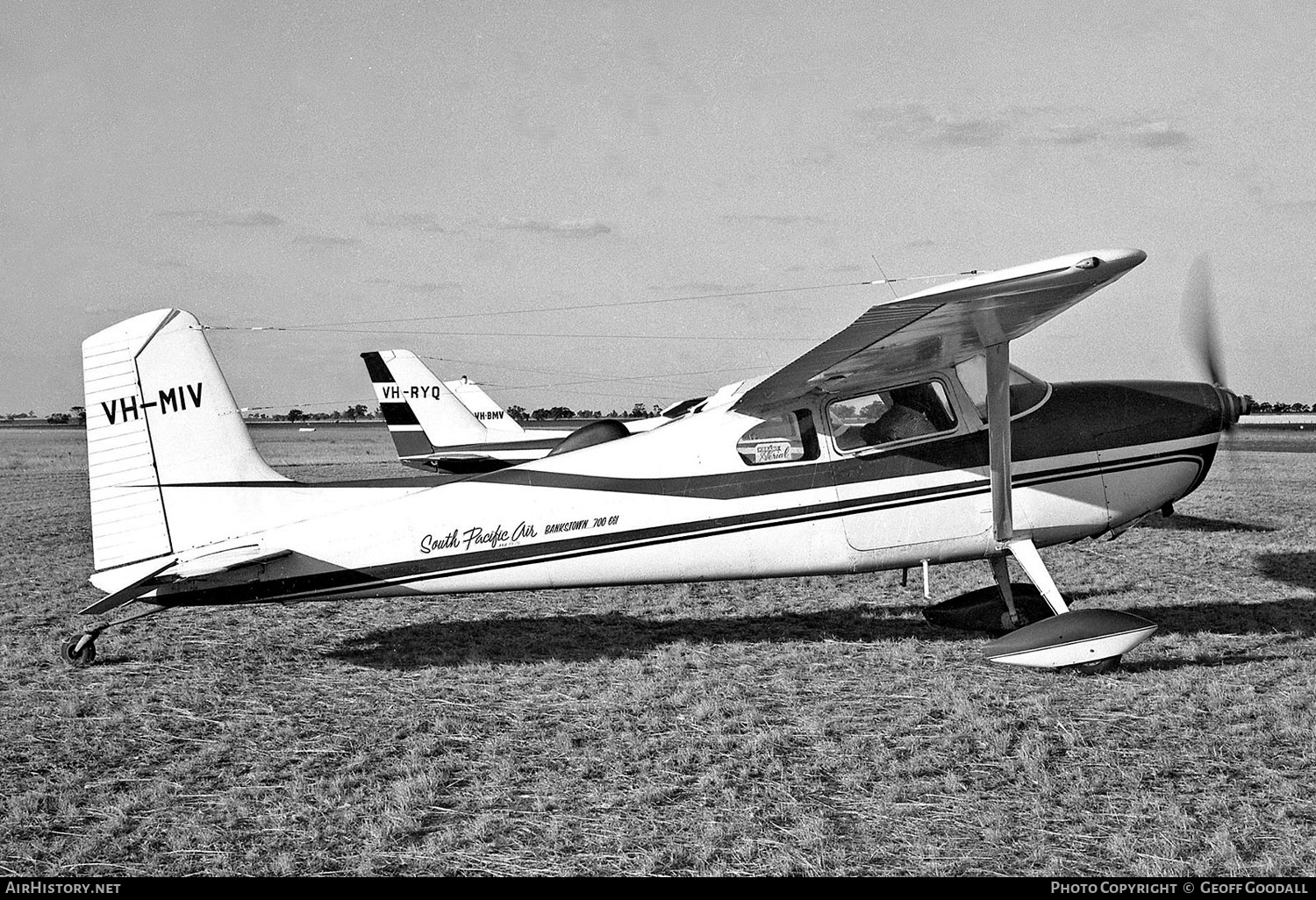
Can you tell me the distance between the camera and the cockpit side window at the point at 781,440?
7.39 m

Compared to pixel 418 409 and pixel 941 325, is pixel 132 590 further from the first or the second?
pixel 418 409

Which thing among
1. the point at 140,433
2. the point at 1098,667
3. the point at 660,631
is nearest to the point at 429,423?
the point at 660,631

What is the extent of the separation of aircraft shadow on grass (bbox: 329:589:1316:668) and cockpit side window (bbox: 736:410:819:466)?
1495 mm

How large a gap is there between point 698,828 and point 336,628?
5.16 meters

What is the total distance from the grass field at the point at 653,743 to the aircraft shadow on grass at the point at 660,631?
0.04 meters

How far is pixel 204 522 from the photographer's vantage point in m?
7.09

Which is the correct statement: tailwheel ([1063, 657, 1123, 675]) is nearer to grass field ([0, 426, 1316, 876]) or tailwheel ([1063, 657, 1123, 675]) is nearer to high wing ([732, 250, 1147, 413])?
grass field ([0, 426, 1316, 876])

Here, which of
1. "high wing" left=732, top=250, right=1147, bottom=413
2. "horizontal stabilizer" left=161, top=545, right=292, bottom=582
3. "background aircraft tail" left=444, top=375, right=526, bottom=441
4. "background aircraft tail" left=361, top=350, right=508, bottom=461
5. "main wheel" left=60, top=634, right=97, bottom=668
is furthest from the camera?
"background aircraft tail" left=444, top=375, right=526, bottom=441

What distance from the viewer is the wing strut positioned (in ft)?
23.5

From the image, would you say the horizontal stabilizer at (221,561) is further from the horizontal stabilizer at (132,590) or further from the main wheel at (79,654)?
the main wheel at (79,654)

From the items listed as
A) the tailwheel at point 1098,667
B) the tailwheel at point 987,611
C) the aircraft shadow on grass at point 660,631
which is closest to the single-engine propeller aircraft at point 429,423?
the aircraft shadow on grass at point 660,631

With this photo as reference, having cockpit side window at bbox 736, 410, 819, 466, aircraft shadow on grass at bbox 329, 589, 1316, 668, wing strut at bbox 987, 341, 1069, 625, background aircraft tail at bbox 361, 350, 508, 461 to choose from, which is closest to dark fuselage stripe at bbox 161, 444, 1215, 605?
wing strut at bbox 987, 341, 1069, 625

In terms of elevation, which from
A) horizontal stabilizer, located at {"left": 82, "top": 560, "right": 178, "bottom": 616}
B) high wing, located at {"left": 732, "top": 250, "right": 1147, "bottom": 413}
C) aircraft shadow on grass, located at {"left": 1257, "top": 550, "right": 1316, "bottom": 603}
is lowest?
aircraft shadow on grass, located at {"left": 1257, "top": 550, "right": 1316, "bottom": 603}

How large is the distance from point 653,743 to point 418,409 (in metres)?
19.1
